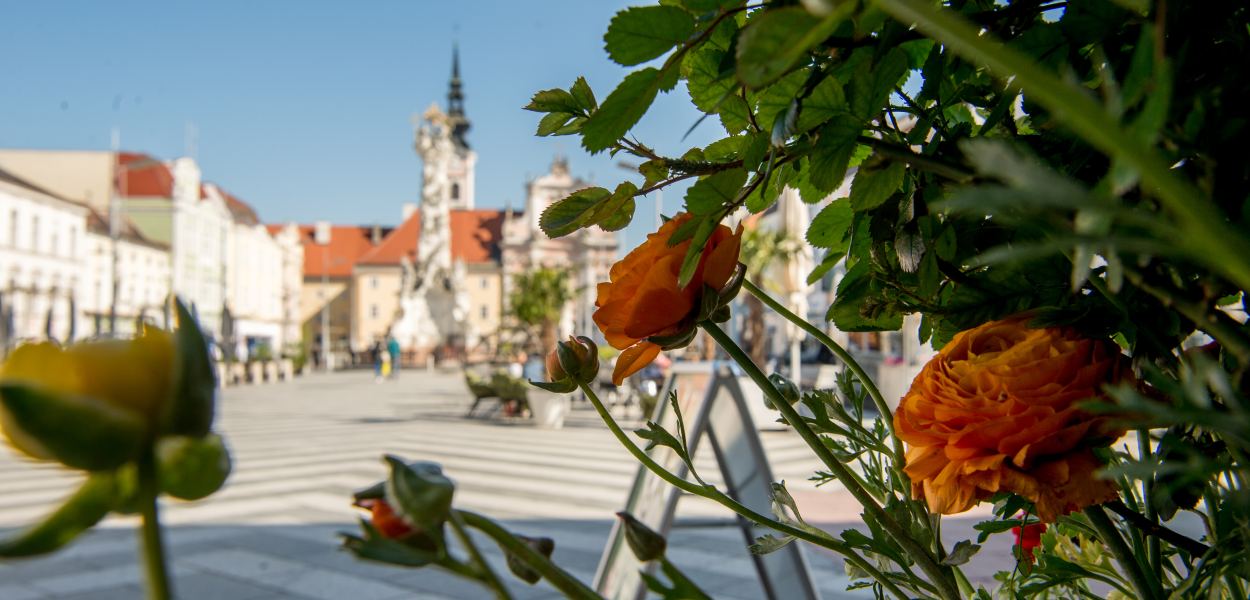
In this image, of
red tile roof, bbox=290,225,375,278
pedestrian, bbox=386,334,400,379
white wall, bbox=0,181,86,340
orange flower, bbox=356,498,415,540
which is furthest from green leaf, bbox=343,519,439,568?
red tile roof, bbox=290,225,375,278

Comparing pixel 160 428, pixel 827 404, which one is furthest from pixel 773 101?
pixel 160 428

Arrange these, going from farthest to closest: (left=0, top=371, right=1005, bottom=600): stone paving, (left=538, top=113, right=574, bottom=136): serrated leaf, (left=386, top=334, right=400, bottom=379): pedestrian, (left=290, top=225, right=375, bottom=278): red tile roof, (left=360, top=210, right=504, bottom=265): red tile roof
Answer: (left=290, top=225, right=375, bottom=278): red tile roof < (left=360, top=210, right=504, bottom=265): red tile roof < (left=386, top=334, right=400, bottom=379): pedestrian < (left=0, top=371, right=1005, bottom=600): stone paving < (left=538, top=113, right=574, bottom=136): serrated leaf

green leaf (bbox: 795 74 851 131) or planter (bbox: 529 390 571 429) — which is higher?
green leaf (bbox: 795 74 851 131)

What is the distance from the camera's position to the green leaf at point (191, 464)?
0.26 metres

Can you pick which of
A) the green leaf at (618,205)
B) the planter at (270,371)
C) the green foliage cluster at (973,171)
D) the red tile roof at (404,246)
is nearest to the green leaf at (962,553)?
the green foliage cluster at (973,171)

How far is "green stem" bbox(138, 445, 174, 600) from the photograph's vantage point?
241 millimetres

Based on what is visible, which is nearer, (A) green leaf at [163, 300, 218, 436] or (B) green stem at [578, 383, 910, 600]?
(A) green leaf at [163, 300, 218, 436]

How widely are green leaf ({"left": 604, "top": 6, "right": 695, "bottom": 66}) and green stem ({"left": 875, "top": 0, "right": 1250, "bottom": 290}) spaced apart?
24 centimetres

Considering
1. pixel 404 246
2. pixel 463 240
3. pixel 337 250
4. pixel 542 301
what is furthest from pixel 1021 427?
pixel 337 250

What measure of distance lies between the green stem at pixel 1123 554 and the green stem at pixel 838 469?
9 cm

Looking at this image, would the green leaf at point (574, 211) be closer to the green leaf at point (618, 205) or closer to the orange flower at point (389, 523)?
the green leaf at point (618, 205)

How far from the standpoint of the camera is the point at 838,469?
592mm

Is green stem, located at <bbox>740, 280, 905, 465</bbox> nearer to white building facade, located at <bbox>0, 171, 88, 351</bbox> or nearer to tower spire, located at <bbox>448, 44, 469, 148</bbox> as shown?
white building facade, located at <bbox>0, 171, 88, 351</bbox>

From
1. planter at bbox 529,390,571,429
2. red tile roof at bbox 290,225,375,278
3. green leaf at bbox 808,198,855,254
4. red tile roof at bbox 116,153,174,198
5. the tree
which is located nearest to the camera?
green leaf at bbox 808,198,855,254
